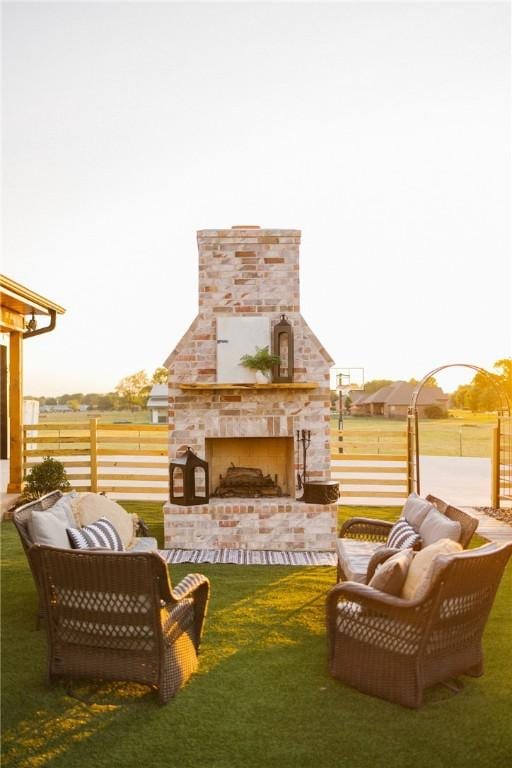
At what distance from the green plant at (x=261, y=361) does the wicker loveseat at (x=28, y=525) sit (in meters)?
2.35

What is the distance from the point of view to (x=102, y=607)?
11.2 ft

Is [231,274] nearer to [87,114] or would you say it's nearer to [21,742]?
[87,114]

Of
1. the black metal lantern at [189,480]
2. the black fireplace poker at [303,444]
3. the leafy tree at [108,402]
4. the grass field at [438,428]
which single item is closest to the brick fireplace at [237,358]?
the black fireplace poker at [303,444]

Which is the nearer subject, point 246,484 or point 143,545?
point 143,545

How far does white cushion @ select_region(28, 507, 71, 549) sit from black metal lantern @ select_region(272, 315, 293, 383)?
3446mm

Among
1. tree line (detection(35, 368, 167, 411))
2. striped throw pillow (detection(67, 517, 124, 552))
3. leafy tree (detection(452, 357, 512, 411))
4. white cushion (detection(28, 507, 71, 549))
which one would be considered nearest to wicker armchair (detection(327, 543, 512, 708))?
striped throw pillow (detection(67, 517, 124, 552))

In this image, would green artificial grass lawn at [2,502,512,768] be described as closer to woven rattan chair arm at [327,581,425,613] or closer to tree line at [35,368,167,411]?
woven rattan chair arm at [327,581,425,613]

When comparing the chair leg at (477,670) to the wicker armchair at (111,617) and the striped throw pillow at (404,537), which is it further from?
the wicker armchair at (111,617)

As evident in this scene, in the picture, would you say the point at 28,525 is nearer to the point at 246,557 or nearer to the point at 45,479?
the point at 246,557

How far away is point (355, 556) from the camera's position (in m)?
4.89

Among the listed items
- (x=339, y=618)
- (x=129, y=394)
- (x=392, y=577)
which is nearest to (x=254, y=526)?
(x=339, y=618)

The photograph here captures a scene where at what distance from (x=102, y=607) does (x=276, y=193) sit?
6.42 metres

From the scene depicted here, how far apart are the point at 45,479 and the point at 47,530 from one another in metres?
4.49

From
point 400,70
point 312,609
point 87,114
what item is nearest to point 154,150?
point 87,114
